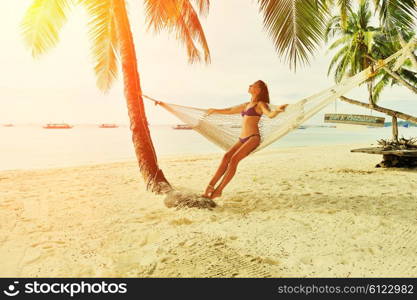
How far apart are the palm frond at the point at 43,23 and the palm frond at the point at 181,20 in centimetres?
91

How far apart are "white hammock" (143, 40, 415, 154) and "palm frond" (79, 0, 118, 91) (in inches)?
56.4

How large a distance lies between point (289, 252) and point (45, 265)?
132 cm

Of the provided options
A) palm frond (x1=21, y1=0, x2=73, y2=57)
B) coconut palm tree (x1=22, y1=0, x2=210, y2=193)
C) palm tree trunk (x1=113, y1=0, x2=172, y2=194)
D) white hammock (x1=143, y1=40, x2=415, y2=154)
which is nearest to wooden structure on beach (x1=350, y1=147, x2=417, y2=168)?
white hammock (x1=143, y1=40, x2=415, y2=154)

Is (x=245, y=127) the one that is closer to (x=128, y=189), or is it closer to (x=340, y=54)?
(x=128, y=189)

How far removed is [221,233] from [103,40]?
10.5 ft

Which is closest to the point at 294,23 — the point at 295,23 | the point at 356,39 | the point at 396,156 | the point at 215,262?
the point at 295,23

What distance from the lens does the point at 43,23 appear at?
3.35m

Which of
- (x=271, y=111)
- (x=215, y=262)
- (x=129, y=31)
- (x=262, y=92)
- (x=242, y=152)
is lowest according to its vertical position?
(x=215, y=262)

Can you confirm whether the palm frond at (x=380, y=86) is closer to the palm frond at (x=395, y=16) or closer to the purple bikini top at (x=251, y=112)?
the palm frond at (x=395, y=16)

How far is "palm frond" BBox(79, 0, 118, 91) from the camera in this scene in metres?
3.33

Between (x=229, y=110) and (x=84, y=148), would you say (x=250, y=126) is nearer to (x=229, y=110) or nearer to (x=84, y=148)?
(x=229, y=110)

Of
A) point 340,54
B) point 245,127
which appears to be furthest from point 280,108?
point 340,54

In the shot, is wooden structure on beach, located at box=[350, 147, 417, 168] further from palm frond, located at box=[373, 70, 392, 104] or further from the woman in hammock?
palm frond, located at box=[373, 70, 392, 104]

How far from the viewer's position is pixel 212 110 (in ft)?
8.45
